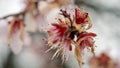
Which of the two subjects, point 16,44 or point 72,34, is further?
point 16,44

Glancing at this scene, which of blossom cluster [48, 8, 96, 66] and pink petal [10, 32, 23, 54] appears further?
pink petal [10, 32, 23, 54]

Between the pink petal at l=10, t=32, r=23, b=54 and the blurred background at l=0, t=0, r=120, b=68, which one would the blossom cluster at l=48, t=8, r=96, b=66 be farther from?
the pink petal at l=10, t=32, r=23, b=54

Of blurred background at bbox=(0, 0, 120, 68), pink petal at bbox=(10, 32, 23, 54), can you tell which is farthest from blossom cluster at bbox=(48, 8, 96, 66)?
pink petal at bbox=(10, 32, 23, 54)

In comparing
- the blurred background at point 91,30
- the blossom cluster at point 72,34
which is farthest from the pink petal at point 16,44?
the blossom cluster at point 72,34

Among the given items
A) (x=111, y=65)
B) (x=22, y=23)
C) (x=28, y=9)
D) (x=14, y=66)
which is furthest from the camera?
(x=14, y=66)

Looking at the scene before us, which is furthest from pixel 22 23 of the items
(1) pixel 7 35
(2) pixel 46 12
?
(2) pixel 46 12

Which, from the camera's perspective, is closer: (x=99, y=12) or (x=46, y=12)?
(x=46, y=12)

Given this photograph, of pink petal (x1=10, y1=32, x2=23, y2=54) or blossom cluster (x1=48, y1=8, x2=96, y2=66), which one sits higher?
blossom cluster (x1=48, y1=8, x2=96, y2=66)

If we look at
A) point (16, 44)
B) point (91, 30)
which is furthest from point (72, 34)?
point (16, 44)

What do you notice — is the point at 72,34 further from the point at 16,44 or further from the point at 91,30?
the point at 16,44

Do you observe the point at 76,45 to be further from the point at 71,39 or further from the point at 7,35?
the point at 7,35

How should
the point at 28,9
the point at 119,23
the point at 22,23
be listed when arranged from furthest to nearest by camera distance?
the point at 119,23 < the point at 28,9 < the point at 22,23
